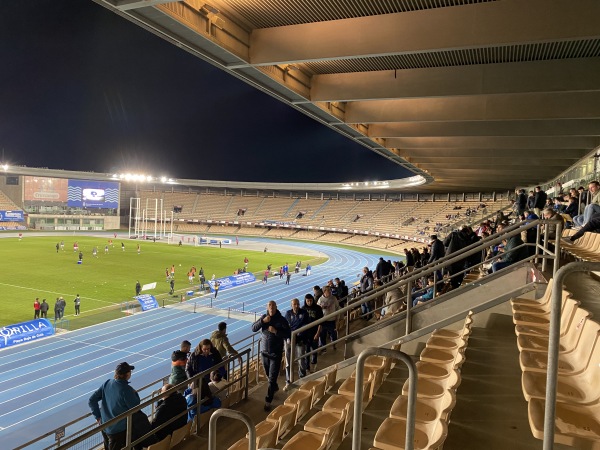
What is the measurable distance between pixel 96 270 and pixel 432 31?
117ft

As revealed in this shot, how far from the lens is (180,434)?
5.77 meters

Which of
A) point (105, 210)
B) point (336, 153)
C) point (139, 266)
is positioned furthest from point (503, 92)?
point (105, 210)

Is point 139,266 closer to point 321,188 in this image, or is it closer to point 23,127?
point 321,188

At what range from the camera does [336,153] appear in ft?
256

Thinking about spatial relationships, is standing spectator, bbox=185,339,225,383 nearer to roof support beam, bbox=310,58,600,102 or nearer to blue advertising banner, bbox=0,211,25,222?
roof support beam, bbox=310,58,600,102

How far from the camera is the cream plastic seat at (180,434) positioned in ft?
18.5

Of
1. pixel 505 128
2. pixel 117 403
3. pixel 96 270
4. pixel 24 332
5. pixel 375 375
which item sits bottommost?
pixel 96 270

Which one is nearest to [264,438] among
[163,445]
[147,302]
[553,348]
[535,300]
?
[163,445]

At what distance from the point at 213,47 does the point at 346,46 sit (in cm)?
224

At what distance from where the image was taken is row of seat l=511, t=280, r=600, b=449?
2.59 metres

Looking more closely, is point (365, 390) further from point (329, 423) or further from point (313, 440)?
point (313, 440)

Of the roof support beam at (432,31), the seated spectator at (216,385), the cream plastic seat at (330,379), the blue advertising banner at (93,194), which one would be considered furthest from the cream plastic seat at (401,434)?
the blue advertising banner at (93,194)

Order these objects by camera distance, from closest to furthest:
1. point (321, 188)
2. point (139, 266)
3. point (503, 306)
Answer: point (503, 306) < point (139, 266) < point (321, 188)

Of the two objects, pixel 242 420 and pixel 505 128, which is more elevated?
pixel 505 128
